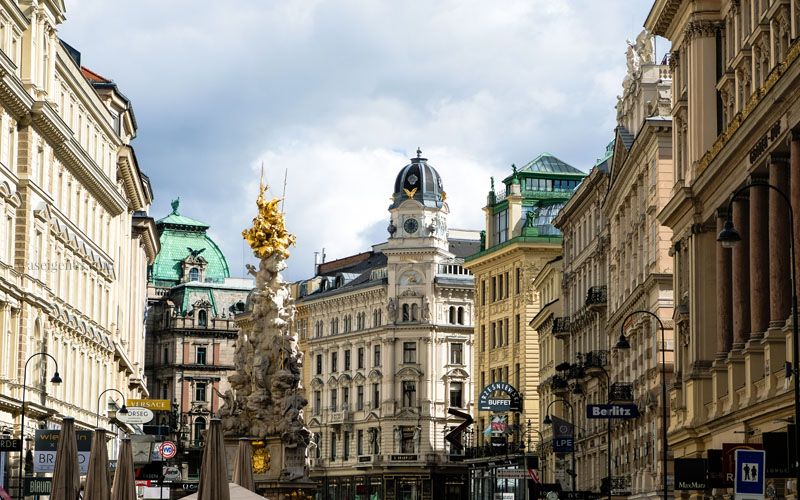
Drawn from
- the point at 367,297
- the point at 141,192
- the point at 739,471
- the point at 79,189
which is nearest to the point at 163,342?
the point at 367,297

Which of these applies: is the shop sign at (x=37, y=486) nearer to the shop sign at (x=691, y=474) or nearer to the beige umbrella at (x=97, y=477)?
the beige umbrella at (x=97, y=477)

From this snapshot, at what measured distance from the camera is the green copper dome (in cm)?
17562

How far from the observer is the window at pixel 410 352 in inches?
5630

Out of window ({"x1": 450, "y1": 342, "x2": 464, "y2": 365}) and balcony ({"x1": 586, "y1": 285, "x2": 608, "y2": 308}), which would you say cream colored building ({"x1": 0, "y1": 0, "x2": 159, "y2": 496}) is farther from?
window ({"x1": 450, "y1": 342, "x2": 464, "y2": 365})

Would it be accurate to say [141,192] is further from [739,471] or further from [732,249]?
[739,471]

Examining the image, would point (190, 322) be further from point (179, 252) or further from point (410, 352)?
point (410, 352)

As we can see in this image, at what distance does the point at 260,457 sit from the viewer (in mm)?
79875

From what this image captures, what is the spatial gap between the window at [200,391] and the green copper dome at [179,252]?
13.5 meters

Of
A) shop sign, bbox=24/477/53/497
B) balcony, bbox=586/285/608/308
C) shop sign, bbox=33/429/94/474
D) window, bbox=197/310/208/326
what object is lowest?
shop sign, bbox=24/477/53/497

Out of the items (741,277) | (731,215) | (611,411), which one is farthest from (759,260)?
(611,411)

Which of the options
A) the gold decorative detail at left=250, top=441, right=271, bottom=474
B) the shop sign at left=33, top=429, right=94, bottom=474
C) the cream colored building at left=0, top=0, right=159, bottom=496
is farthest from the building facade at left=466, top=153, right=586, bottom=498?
the shop sign at left=33, top=429, right=94, bottom=474

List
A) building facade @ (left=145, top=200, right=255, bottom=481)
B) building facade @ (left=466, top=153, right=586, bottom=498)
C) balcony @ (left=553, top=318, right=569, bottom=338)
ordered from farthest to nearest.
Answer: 1. building facade @ (left=145, top=200, right=255, bottom=481)
2. building facade @ (left=466, top=153, right=586, bottom=498)
3. balcony @ (left=553, top=318, right=569, bottom=338)

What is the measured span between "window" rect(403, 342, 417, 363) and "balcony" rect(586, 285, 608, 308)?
5947 cm

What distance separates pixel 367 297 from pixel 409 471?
55.4 feet
